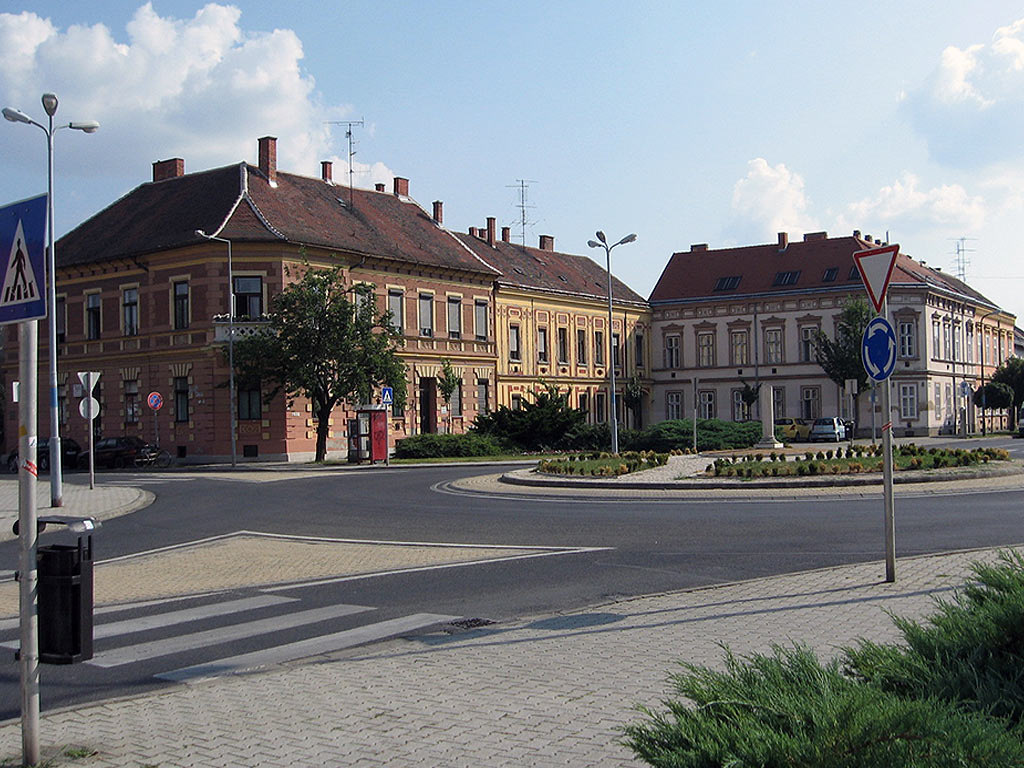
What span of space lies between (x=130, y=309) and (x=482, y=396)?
18971 millimetres

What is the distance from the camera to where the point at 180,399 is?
4888cm

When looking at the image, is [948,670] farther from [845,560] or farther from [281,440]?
[281,440]

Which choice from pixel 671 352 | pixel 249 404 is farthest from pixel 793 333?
pixel 249 404

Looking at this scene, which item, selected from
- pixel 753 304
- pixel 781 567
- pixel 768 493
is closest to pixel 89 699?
pixel 781 567

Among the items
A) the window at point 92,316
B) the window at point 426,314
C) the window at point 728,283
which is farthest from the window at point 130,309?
the window at point 728,283

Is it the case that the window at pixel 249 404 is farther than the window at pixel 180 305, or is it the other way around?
the window at pixel 180 305

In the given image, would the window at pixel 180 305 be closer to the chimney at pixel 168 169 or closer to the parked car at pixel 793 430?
the chimney at pixel 168 169

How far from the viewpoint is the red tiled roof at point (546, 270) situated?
65606mm

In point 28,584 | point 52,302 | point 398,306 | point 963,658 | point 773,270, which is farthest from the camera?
point 773,270

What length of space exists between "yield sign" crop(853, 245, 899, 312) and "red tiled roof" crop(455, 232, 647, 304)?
51312mm

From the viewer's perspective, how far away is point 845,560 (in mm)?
12672

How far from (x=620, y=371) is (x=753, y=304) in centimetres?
1031

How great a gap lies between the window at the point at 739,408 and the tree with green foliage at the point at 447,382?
87.0ft

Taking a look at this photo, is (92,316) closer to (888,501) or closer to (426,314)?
(426,314)
